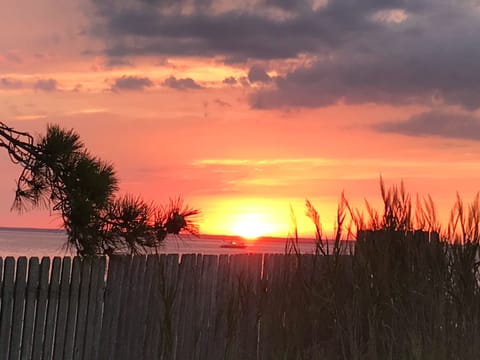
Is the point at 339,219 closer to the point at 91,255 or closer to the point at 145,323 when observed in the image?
the point at 91,255

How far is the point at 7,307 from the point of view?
7.30 meters

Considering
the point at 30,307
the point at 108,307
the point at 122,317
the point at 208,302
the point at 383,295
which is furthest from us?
the point at 208,302

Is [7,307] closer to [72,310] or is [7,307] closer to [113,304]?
[72,310]

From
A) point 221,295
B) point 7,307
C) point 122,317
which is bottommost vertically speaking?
point 122,317

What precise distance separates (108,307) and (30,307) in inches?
37.0

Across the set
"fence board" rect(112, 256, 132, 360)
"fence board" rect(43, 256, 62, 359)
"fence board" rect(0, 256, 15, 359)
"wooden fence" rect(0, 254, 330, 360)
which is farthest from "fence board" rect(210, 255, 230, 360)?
"fence board" rect(0, 256, 15, 359)

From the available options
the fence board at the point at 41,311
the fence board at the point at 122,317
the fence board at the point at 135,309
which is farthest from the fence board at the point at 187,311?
the fence board at the point at 41,311

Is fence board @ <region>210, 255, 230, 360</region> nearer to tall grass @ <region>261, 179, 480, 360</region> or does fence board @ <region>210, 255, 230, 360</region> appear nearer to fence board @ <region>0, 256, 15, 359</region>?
fence board @ <region>0, 256, 15, 359</region>

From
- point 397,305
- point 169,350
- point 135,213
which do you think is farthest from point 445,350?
point 135,213

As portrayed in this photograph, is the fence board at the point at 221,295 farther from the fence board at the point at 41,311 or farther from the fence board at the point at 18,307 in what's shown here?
the fence board at the point at 18,307

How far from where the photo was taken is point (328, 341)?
5.17 meters

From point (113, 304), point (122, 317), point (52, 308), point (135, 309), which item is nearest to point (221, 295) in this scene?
point (135, 309)

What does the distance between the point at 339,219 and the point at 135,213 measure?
9.05 feet

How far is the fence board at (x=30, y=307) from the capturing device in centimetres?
738
